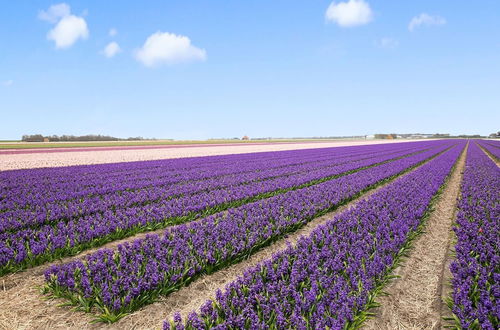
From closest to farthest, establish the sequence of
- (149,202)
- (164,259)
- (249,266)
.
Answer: (164,259) < (249,266) < (149,202)

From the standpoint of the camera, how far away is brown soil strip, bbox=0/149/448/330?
13.8 feet

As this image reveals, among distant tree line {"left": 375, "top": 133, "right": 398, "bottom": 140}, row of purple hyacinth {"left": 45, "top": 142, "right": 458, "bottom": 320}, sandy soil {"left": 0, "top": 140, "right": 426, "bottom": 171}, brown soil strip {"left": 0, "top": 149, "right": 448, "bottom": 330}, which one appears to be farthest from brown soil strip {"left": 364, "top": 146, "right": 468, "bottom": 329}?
distant tree line {"left": 375, "top": 133, "right": 398, "bottom": 140}

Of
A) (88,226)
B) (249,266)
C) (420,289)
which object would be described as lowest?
(420,289)

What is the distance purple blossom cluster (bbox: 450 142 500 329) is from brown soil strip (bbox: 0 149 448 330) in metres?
3.85

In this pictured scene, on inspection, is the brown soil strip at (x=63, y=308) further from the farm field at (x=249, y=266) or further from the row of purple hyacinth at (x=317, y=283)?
the row of purple hyacinth at (x=317, y=283)

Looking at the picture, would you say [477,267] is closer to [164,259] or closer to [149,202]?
[164,259]

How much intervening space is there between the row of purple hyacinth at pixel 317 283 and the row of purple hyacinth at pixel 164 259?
92cm

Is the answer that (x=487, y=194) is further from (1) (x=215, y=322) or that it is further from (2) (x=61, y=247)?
(2) (x=61, y=247)

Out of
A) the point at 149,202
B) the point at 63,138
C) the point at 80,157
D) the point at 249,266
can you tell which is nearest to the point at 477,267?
the point at 249,266

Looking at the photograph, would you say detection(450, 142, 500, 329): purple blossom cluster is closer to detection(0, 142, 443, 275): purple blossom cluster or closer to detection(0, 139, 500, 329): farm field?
detection(0, 139, 500, 329): farm field

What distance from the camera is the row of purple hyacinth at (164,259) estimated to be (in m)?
4.60

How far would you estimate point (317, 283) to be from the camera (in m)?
4.81

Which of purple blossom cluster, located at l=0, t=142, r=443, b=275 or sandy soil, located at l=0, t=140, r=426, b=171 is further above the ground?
sandy soil, located at l=0, t=140, r=426, b=171

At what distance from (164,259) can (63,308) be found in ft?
5.68
